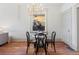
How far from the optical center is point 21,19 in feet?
19.3

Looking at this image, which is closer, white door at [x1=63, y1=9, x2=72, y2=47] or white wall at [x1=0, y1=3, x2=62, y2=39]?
white door at [x1=63, y1=9, x2=72, y2=47]

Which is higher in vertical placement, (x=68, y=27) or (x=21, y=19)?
(x=21, y=19)

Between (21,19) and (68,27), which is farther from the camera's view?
(21,19)

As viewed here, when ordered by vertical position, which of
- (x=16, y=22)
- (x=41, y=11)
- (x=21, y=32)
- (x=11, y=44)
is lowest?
(x=11, y=44)

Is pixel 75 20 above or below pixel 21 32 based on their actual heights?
above

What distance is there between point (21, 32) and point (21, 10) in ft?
3.20

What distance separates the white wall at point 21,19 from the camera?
223 inches

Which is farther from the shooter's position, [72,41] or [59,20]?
[59,20]

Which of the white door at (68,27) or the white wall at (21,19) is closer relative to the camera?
the white door at (68,27)

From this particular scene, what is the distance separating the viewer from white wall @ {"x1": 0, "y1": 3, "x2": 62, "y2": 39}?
568 centimetres
